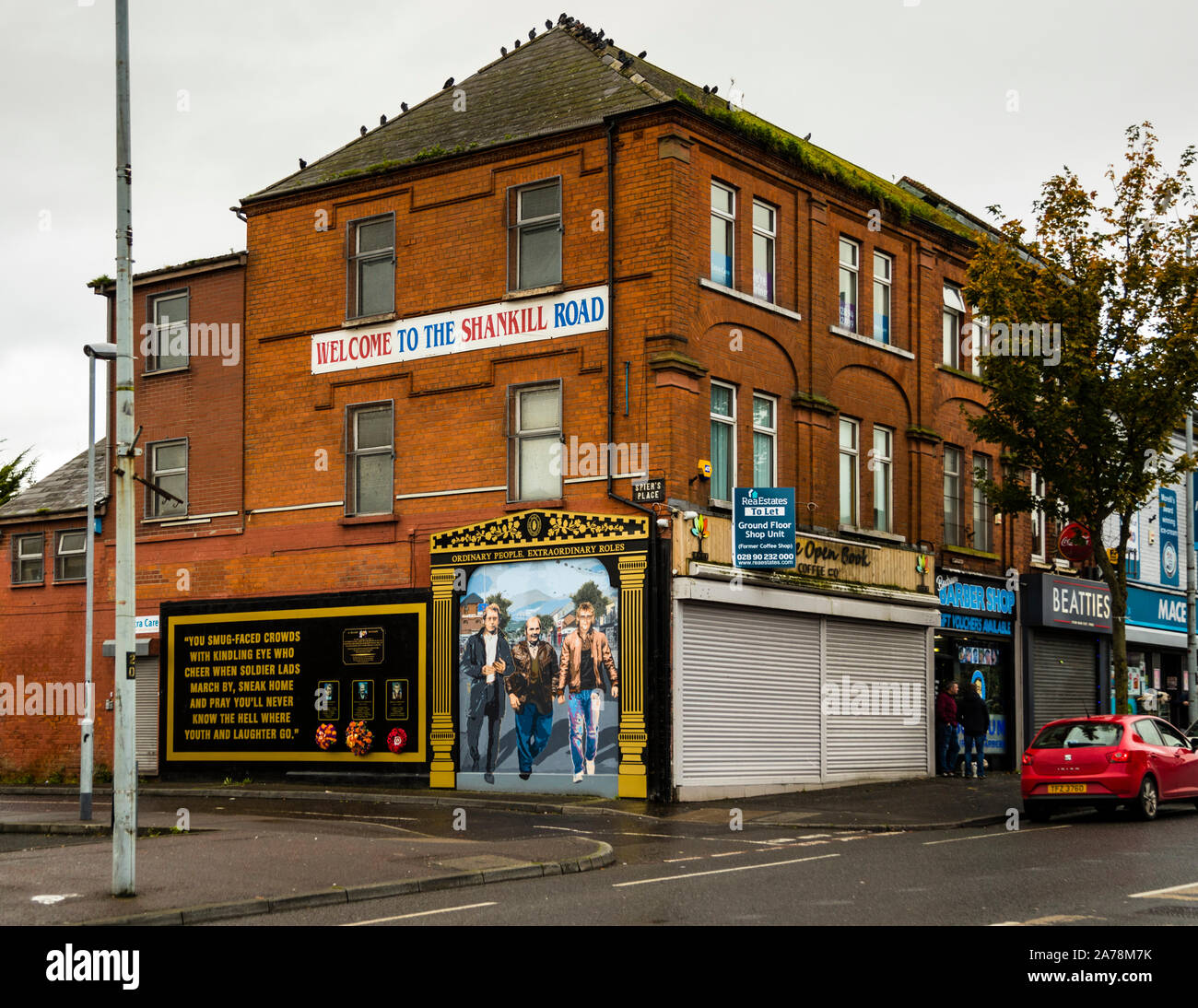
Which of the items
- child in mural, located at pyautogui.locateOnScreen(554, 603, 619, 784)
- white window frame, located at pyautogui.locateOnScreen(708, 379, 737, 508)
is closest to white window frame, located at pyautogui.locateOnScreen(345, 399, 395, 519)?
child in mural, located at pyautogui.locateOnScreen(554, 603, 619, 784)

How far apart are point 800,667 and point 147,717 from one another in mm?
13640

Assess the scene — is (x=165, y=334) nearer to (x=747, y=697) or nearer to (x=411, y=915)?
(x=747, y=697)

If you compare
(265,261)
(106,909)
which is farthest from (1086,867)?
(265,261)

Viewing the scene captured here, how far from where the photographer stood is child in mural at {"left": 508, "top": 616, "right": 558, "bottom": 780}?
24.4m

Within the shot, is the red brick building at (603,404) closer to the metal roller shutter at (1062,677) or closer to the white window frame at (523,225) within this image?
the white window frame at (523,225)

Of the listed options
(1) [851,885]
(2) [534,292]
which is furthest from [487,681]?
(1) [851,885]

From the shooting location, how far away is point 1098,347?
25.8 metres

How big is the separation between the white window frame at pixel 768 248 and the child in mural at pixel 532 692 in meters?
7.07

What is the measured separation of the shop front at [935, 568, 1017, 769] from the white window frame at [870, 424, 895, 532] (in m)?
1.85

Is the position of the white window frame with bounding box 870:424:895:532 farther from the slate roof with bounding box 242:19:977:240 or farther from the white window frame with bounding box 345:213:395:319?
the white window frame with bounding box 345:213:395:319

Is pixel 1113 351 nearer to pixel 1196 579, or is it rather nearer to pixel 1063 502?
pixel 1063 502

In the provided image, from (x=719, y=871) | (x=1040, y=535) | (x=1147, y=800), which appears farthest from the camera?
(x=1040, y=535)

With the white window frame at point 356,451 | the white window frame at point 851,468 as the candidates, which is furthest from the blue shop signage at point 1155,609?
the white window frame at point 356,451
